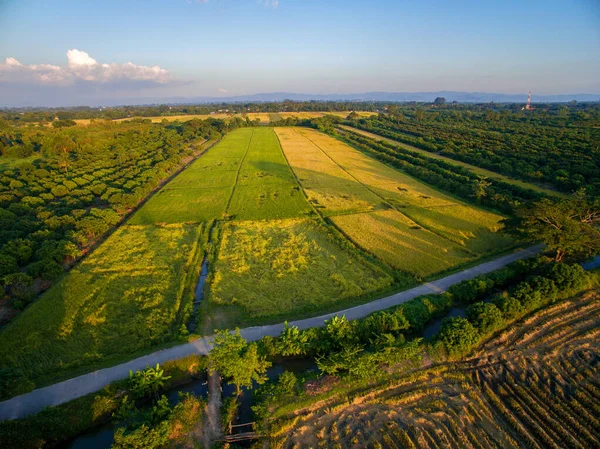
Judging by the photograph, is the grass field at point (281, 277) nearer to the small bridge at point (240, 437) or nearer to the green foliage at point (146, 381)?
the green foliage at point (146, 381)

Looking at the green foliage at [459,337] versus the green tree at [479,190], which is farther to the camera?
the green tree at [479,190]

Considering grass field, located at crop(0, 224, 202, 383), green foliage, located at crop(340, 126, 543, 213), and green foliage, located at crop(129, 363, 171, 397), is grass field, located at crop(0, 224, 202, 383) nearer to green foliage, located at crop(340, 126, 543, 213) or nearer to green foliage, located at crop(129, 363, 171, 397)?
green foliage, located at crop(129, 363, 171, 397)

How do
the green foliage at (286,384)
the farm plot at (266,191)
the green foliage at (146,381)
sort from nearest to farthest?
the green foliage at (146,381), the green foliage at (286,384), the farm plot at (266,191)

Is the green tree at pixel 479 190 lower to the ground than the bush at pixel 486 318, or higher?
higher

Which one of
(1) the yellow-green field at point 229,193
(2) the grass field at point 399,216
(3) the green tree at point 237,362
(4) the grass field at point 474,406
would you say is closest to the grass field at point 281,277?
(2) the grass field at point 399,216

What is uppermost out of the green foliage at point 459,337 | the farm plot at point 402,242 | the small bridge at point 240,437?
the farm plot at point 402,242

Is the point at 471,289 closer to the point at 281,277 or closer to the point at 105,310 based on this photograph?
the point at 281,277

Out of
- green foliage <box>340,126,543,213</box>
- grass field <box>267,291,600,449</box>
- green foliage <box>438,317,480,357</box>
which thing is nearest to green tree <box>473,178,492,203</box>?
green foliage <box>340,126,543,213</box>

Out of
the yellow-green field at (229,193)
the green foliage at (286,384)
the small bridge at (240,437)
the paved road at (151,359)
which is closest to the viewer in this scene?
the small bridge at (240,437)
